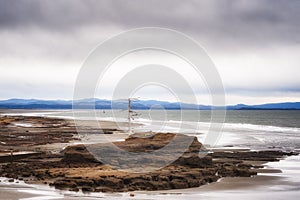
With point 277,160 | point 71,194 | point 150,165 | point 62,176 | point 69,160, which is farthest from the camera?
point 277,160

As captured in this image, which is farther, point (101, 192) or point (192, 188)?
point (192, 188)

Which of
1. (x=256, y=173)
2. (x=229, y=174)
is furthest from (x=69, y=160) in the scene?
(x=256, y=173)

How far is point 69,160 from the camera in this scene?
82.3 feet

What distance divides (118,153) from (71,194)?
7359 millimetres

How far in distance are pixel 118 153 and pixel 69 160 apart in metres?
3.01

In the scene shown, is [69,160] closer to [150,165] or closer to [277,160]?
[150,165]

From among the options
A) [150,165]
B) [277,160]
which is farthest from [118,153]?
[277,160]

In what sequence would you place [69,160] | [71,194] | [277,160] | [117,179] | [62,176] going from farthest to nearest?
[277,160]
[69,160]
[62,176]
[117,179]
[71,194]

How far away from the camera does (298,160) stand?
30844mm

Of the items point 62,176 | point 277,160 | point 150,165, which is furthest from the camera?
point 277,160

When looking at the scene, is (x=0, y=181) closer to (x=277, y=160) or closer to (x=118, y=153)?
(x=118, y=153)

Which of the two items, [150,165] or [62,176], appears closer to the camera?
[62,176]

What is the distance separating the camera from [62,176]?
21047 mm

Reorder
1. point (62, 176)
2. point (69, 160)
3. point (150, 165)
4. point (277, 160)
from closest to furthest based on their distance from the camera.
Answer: point (62, 176) → point (150, 165) → point (69, 160) → point (277, 160)
